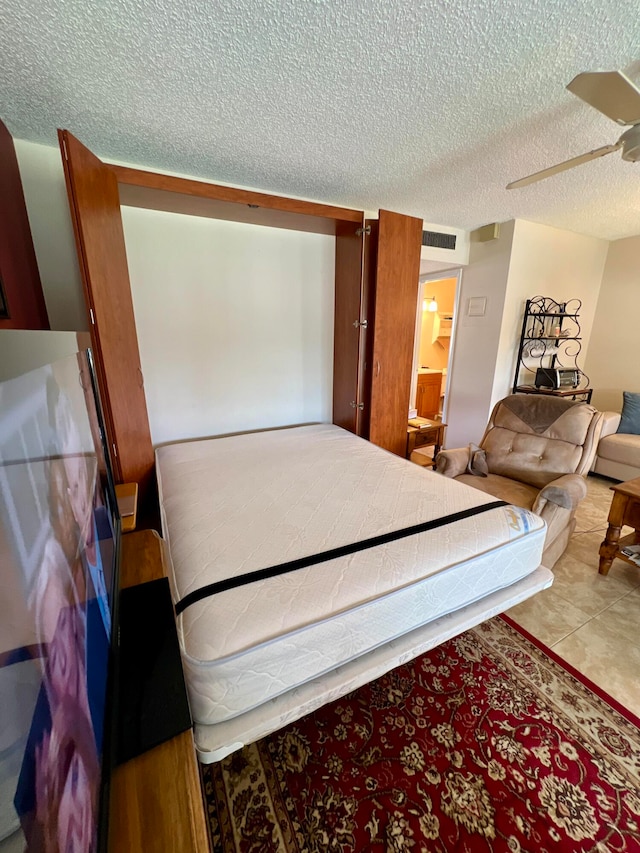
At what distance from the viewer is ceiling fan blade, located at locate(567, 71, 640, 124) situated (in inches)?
44.9

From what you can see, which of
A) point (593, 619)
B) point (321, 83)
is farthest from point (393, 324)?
point (593, 619)

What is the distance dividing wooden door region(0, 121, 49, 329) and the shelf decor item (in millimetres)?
3945

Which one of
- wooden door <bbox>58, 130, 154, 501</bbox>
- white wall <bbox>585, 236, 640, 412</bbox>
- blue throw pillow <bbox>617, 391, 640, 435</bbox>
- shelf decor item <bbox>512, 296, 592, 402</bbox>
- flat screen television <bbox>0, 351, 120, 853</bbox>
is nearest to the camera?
flat screen television <bbox>0, 351, 120, 853</bbox>

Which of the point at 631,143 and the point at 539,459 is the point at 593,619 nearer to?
the point at 539,459

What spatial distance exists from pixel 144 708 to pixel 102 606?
259 mm

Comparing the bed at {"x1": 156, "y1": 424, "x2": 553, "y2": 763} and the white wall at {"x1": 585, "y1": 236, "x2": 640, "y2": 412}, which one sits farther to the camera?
the white wall at {"x1": 585, "y1": 236, "x2": 640, "y2": 412}

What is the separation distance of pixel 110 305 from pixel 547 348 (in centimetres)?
413

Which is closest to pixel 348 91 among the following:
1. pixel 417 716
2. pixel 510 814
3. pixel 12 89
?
pixel 12 89

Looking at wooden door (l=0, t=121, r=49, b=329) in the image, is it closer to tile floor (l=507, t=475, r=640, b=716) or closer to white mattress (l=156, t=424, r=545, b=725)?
white mattress (l=156, t=424, r=545, b=725)

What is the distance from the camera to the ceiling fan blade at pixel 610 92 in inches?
44.9

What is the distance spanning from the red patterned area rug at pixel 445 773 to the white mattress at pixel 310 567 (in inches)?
15.7

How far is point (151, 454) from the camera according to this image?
7.38 feet

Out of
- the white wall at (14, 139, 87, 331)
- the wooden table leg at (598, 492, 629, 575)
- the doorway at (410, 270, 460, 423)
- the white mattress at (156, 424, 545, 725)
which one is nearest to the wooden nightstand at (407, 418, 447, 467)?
the white mattress at (156, 424, 545, 725)

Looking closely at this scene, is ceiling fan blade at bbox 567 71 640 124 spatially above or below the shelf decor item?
above
